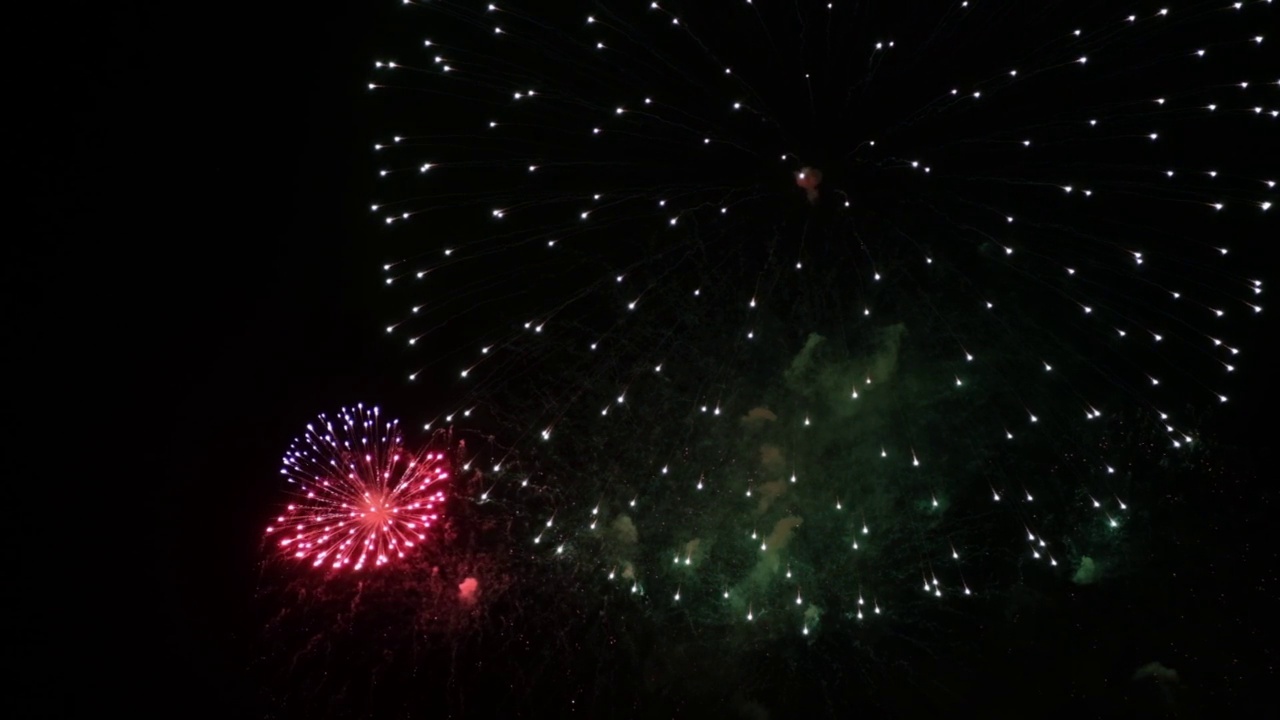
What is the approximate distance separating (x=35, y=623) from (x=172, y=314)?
17.8 ft

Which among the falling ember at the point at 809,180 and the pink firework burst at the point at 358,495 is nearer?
the falling ember at the point at 809,180

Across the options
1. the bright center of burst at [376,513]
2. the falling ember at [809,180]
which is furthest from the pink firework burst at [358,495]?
the falling ember at [809,180]

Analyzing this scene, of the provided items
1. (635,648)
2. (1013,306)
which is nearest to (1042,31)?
(1013,306)

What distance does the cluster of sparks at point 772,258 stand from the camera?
930 cm

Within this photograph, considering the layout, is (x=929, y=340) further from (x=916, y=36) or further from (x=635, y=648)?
(x=635, y=648)

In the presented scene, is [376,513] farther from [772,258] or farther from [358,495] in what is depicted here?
[772,258]

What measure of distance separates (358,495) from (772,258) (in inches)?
306

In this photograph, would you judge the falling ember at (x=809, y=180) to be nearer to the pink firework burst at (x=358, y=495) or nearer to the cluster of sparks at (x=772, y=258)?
the cluster of sparks at (x=772, y=258)

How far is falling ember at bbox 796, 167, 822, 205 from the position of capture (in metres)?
9.39

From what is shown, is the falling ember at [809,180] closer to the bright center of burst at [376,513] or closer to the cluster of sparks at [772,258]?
the cluster of sparks at [772,258]

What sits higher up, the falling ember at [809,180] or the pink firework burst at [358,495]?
the falling ember at [809,180]

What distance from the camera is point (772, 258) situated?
1013 centimetres

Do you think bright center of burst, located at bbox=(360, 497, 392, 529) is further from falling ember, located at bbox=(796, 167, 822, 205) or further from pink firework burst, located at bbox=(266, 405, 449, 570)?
falling ember, located at bbox=(796, 167, 822, 205)

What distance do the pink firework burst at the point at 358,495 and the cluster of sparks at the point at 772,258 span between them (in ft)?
0.21
